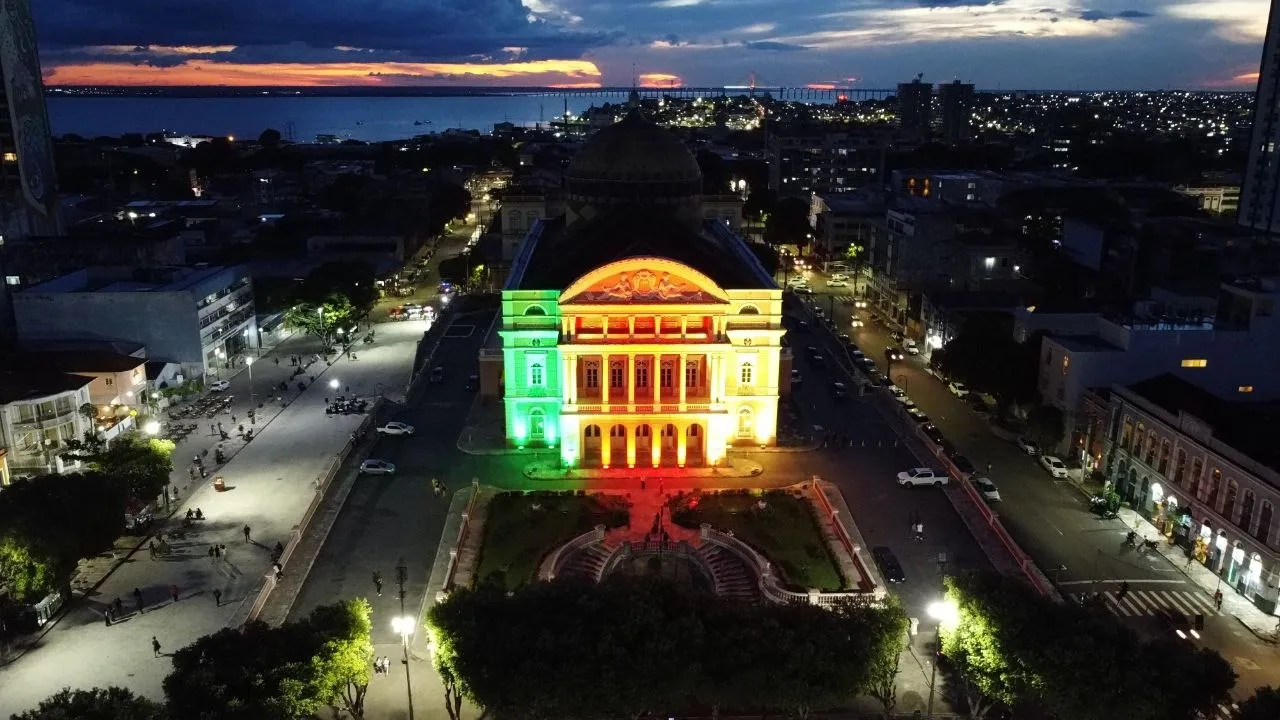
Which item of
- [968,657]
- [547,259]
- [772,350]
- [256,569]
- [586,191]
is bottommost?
[256,569]

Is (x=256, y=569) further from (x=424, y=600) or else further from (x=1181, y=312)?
(x=1181, y=312)

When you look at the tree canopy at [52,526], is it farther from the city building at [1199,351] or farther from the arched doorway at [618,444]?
the city building at [1199,351]

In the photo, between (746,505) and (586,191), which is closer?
(746,505)

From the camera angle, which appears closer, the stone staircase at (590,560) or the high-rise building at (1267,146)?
the stone staircase at (590,560)

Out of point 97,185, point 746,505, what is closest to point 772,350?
point 746,505

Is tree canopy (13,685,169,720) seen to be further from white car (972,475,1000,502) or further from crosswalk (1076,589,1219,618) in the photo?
white car (972,475,1000,502)

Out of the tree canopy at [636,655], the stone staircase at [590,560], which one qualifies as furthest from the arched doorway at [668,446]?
the tree canopy at [636,655]

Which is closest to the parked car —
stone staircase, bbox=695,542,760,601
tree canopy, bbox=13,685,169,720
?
stone staircase, bbox=695,542,760,601
